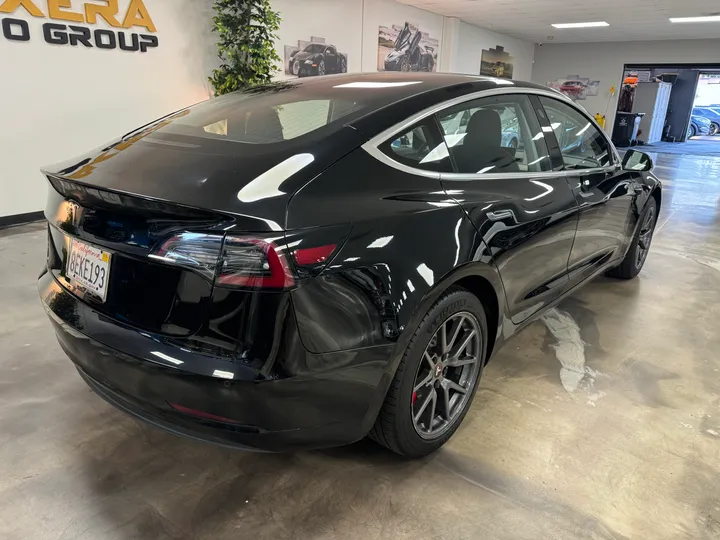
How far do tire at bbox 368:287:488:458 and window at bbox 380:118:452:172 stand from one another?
1.41 feet

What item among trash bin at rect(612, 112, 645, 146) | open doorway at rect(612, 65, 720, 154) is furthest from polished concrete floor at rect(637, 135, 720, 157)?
trash bin at rect(612, 112, 645, 146)

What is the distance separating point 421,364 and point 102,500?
113 centimetres

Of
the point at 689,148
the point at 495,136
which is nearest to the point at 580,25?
the point at 689,148

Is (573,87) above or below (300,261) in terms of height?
above

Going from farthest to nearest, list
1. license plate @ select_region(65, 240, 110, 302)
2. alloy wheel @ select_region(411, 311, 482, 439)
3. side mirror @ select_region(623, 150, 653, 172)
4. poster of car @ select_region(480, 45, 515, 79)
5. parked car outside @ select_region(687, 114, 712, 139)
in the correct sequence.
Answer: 1. parked car outside @ select_region(687, 114, 712, 139)
2. poster of car @ select_region(480, 45, 515, 79)
3. side mirror @ select_region(623, 150, 653, 172)
4. alloy wheel @ select_region(411, 311, 482, 439)
5. license plate @ select_region(65, 240, 110, 302)

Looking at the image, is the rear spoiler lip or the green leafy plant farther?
the green leafy plant

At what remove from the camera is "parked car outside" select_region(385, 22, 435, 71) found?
9836 mm

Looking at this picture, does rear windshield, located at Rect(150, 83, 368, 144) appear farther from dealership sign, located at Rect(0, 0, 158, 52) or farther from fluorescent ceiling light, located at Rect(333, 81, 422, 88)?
dealership sign, located at Rect(0, 0, 158, 52)

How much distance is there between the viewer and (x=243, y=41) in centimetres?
610

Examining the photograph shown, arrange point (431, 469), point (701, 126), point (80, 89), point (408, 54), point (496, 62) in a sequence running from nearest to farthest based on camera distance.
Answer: point (431, 469) < point (80, 89) < point (408, 54) < point (496, 62) < point (701, 126)

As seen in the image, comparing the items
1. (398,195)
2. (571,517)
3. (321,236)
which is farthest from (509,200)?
(571,517)

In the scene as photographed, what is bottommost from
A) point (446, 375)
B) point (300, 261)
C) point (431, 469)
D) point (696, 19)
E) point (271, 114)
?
point (431, 469)

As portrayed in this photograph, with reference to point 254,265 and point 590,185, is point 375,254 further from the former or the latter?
point 590,185

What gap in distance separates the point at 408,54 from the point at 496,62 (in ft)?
14.7
